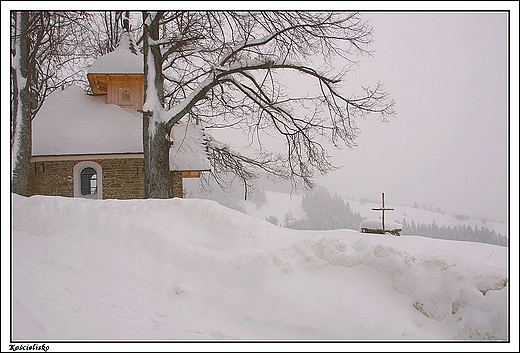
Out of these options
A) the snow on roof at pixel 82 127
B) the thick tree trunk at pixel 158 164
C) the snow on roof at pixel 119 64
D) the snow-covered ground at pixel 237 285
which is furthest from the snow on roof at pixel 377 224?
the snow on roof at pixel 119 64

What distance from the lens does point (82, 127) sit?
10.7 m

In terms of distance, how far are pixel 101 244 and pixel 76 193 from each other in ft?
16.9

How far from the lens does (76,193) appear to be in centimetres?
1015

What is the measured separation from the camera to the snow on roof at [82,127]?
1022cm

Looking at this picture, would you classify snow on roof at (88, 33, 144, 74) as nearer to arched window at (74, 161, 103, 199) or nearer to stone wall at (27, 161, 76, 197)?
arched window at (74, 161, 103, 199)

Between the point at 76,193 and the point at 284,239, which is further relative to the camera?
the point at 76,193

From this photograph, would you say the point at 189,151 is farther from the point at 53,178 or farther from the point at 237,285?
the point at 237,285

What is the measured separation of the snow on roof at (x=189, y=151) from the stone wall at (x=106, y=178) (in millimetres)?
443

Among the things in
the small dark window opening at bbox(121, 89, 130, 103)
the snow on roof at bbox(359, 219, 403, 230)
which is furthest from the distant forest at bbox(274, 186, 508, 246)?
the small dark window opening at bbox(121, 89, 130, 103)

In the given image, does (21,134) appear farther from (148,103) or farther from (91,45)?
(91,45)

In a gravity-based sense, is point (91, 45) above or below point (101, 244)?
above

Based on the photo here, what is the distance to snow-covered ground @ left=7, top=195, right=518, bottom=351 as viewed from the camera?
414cm

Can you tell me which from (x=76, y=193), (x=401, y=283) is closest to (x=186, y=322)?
(x=401, y=283)

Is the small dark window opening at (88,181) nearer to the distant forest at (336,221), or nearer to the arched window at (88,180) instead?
the arched window at (88,180)
